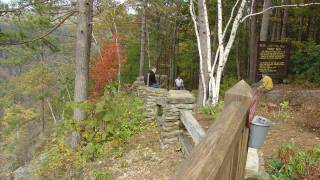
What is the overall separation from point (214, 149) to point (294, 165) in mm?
3492

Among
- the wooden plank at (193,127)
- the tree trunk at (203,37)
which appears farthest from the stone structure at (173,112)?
the tree trunk at (203,37)

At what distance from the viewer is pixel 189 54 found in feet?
74.7

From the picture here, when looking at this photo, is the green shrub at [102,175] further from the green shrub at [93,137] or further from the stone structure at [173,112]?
the stone structure at [173,112]

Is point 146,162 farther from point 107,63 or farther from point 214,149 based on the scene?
point 107,63

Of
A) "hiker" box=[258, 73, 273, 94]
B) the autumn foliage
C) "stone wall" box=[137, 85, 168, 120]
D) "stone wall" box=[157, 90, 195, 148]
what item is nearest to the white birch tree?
"stone wall" box=[137, 85, 168, 120]

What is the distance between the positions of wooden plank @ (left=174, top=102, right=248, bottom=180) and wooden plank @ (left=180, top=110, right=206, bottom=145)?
9.29 ft

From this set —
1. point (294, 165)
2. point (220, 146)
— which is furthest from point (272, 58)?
point (220, 146)

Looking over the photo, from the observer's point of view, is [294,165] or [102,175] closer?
[294,165]

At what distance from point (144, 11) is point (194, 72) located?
568 cm

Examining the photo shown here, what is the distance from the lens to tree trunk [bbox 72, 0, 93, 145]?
9828 mm

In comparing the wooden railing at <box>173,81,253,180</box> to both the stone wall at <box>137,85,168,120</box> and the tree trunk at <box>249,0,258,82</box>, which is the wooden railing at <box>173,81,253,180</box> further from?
the tree trunk at <box>249,0,258,82</box>

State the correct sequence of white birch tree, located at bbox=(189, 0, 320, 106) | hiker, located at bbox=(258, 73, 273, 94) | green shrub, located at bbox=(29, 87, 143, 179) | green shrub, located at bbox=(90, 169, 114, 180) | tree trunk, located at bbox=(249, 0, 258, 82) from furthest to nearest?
tree trunk, located at bbox=(249, 0, 258, 82) < hiker, located at bbox=(258, 73, 273, 94) < white birch tree, located at bbox=(189, 0, 320, 106) < green shrub, located at bbox=(29, 87, 143, 179) < green shrub, located at bbox=(90, 169, 114, 180)

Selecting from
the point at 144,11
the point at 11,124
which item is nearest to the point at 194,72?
the point at 144,11

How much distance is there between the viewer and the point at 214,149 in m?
1.47
